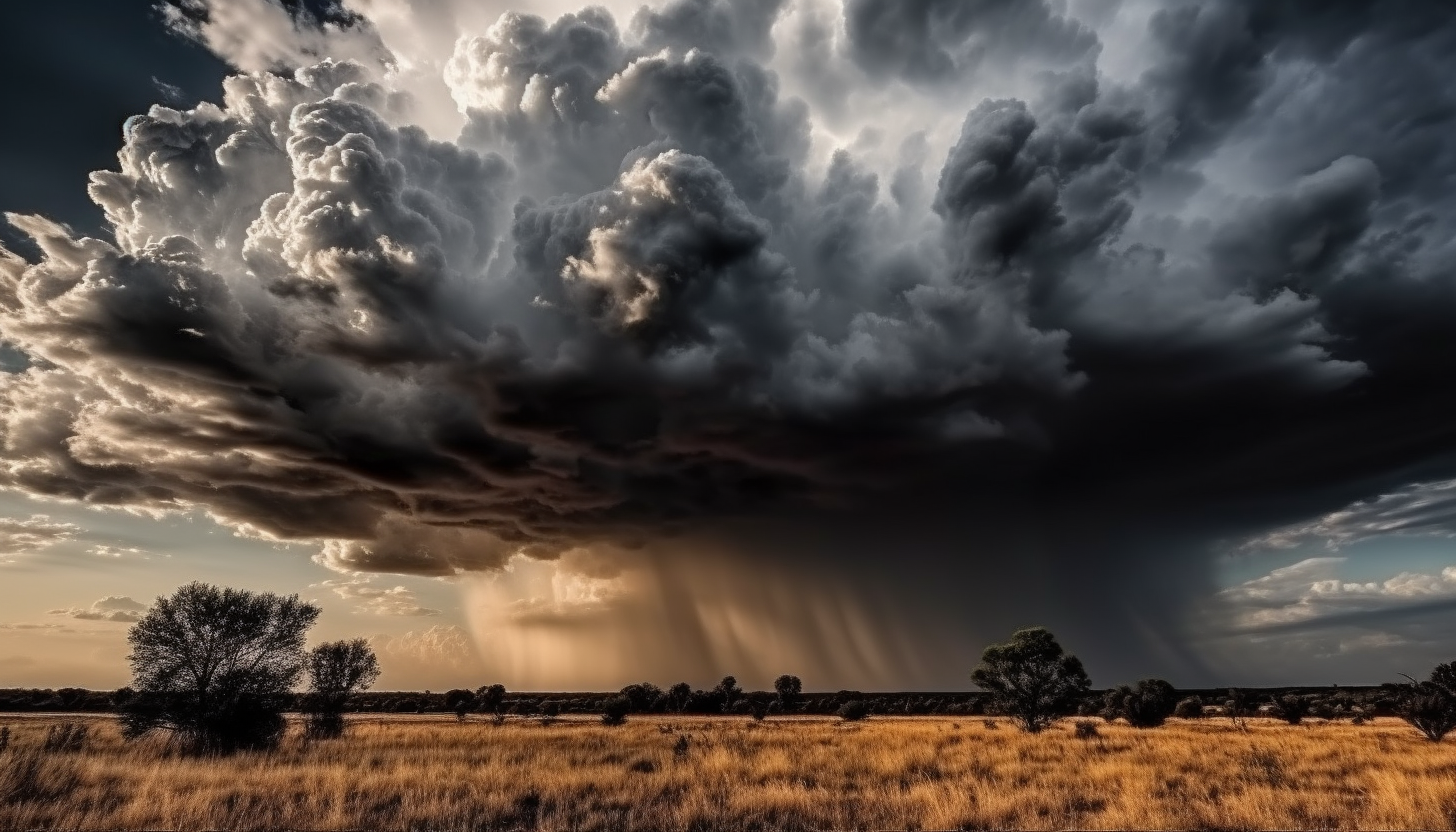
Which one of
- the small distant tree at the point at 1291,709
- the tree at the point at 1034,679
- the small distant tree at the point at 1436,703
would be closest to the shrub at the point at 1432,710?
the small distant tree at the point at 1436,703

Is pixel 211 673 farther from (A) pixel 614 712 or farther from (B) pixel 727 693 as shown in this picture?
(B) pixel 727 693

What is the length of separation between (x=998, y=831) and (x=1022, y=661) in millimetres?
36235

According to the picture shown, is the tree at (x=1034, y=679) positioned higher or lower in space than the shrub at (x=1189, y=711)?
higher

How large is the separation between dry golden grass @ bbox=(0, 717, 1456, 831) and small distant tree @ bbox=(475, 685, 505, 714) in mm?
64719

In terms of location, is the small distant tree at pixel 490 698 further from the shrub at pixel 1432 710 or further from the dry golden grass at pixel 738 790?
the shrub at pixel 1432 710

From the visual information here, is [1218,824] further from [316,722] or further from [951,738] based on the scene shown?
[316,722]

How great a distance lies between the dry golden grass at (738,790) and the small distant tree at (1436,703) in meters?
8.47

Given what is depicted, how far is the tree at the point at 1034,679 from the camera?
4381 cm

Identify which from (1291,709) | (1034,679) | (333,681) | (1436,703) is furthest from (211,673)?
(1291,709)

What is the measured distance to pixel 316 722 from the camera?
41.3 m

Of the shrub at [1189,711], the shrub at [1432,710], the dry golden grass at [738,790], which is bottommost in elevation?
the shrub at [1189,711]

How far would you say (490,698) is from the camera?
87.6 metres

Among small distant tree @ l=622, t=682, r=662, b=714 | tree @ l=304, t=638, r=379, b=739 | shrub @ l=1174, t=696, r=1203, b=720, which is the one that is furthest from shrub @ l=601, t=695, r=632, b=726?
shrub @ l=1174, t=696, r=1203, b=720

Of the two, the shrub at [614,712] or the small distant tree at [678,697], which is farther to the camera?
the small distant tree at [678,697]
